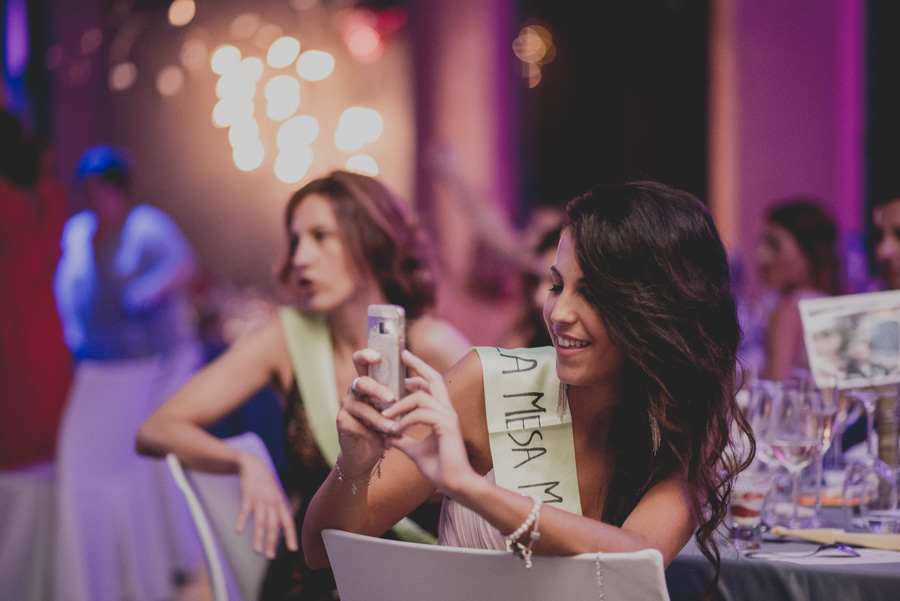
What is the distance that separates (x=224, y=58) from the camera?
22.5 ft

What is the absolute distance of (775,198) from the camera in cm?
609

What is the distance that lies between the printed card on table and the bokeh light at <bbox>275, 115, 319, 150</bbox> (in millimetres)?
5740

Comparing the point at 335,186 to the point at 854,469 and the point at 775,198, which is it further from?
the point at 775,198

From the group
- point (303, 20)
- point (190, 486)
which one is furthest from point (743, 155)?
point (190, 486)

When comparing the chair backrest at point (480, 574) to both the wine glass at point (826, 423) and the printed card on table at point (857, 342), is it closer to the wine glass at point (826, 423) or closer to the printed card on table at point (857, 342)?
the wine glass at point (826, 423)

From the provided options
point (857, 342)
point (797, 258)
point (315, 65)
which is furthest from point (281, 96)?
point (857, 342)

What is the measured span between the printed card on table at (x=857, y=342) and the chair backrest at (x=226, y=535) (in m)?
1.23

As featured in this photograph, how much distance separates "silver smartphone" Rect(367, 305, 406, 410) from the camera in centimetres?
110

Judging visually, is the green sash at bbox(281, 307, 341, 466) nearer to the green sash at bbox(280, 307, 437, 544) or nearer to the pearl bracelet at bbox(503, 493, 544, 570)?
the green sash at bbox(280, 307, 437, 544)

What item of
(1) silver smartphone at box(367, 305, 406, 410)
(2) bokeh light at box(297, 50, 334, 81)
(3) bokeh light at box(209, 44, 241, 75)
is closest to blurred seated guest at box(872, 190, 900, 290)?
(1) silver smartphone at box(367, 305, 406, 410)

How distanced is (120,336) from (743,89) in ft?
15.0

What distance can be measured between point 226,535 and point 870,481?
1.34 m

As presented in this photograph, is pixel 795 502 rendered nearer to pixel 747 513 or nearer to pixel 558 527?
pixel 747 513

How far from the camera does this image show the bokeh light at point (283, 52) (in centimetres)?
707
